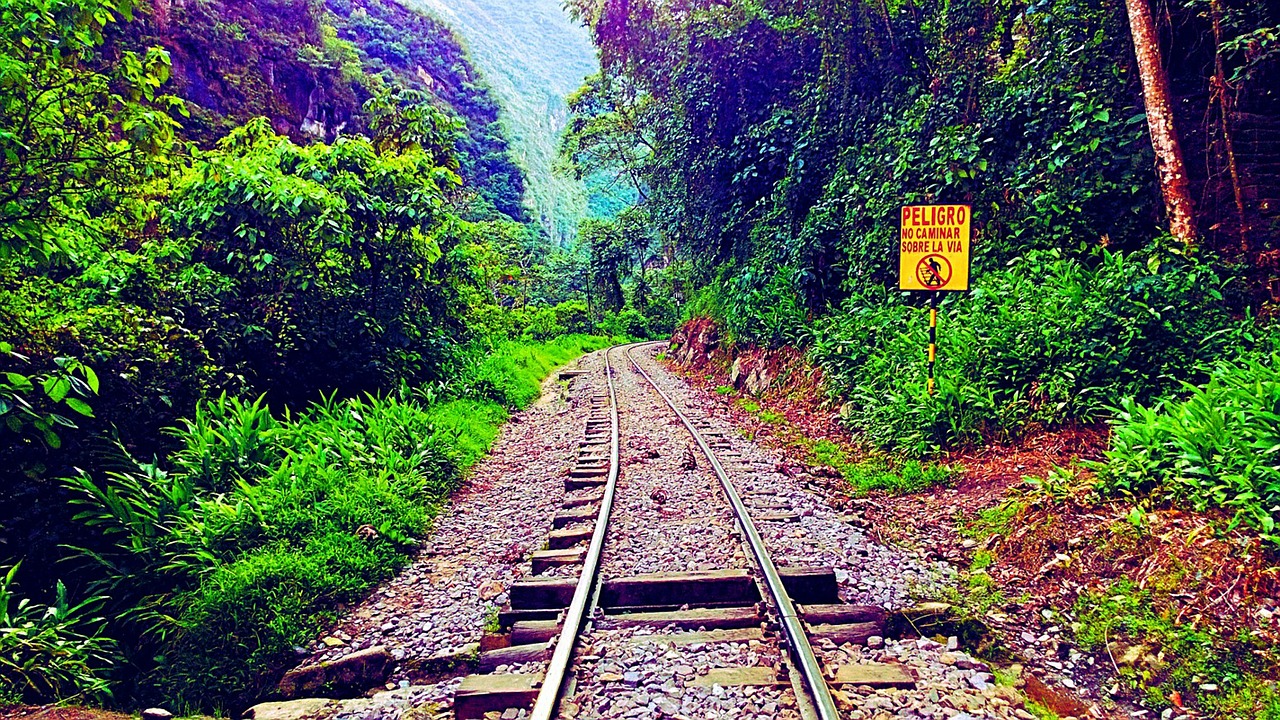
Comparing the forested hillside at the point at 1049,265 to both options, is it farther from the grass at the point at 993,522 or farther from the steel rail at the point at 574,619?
the steel rail at the point at 574,619

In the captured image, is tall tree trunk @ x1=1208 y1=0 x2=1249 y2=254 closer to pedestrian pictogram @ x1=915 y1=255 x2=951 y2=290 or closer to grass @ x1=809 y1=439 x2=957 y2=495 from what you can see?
pedestrian pictogram @ x1=915 y1=255 x2=951 y2=290

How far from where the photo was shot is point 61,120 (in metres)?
3.83

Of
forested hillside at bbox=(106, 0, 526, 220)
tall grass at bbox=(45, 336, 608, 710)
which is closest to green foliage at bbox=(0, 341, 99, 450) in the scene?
tall grass at bbox=(45, 336, 608, 710)

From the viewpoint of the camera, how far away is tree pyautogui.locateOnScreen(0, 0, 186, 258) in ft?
10.7

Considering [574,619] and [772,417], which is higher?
[772,417]

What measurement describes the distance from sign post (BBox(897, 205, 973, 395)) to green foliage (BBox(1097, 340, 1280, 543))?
7.97 feet

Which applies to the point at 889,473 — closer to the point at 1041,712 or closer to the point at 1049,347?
the point at 1049,347

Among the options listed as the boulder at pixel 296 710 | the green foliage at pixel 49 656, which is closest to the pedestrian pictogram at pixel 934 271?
the boulder at pixel 296 710

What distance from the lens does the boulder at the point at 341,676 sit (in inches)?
126

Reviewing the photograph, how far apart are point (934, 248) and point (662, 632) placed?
5.44 meters

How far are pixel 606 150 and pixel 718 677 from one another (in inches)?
947

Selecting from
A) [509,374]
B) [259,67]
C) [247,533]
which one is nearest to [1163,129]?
[247,533]

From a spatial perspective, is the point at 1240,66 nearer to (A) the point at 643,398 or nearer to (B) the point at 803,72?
(B) the point at 803,72

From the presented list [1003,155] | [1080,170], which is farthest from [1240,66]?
[1003,155]
